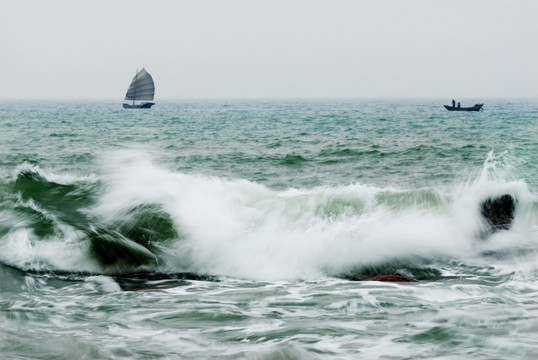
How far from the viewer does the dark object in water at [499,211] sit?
27.0ft

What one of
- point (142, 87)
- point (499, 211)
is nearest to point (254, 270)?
point (499, 211)

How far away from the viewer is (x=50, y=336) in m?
4.66

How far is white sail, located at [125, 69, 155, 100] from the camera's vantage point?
254 ft

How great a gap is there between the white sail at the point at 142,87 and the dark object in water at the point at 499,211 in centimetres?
7151

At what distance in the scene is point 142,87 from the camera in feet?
257

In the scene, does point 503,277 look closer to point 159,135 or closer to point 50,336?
point 50,336

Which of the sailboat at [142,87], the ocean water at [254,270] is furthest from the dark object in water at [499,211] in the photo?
the sailboat at [142,87]

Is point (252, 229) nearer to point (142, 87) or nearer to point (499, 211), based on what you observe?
point (499, 211)

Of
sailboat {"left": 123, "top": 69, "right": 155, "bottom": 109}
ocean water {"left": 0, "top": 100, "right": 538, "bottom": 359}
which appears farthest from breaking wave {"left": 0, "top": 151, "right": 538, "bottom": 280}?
sailboat {"left": 123, "top": 69, "right": 155, "bottom": 109}

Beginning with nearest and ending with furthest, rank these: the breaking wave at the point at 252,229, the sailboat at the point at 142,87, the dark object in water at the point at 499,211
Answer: the breaking wave at the point at 252,229 < the dark object in water at the point at 499,211 < the sailboat at the point at 142,87

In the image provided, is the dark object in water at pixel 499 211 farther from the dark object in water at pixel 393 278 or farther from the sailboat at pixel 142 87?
the sailboat at pixel 142 87

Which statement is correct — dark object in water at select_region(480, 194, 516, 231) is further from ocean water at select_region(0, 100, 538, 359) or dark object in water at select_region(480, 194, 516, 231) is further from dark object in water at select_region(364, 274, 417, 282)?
dark object in water at select_region(364, 274, 417, 282)

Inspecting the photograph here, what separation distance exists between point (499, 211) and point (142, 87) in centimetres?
7306

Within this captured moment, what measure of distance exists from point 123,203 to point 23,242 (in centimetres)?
180
